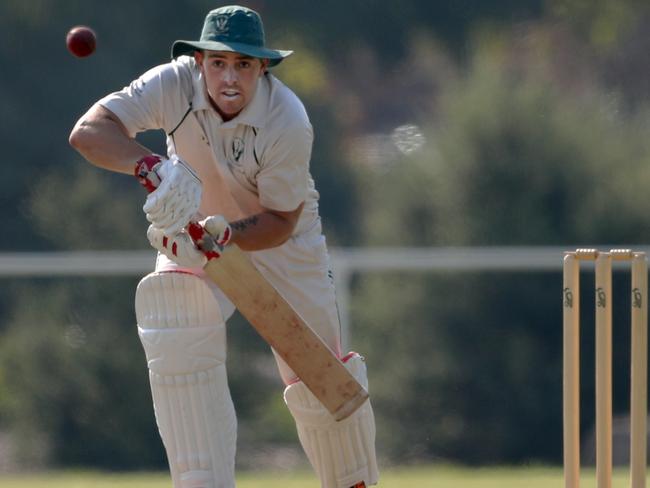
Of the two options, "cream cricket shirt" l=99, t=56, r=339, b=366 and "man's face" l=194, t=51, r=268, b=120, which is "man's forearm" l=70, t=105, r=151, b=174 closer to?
"cream cricket shirt" l=99, t=56, r=339, b=366

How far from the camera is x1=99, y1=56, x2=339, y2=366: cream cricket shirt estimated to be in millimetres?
3738

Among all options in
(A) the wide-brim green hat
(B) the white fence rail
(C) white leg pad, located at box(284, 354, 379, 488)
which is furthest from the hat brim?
(B) the white fence rail

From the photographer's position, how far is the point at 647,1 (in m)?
14.8

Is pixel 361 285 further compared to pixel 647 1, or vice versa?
pixel 647 1

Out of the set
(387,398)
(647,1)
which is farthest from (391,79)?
(387,398)

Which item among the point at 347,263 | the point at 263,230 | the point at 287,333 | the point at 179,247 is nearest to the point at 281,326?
the point at 287,333

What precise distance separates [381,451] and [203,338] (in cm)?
483

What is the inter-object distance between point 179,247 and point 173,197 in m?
0.14

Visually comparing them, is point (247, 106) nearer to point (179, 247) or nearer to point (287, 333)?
point (179, 247)

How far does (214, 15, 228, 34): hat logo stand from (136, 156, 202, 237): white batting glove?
0.37 metres

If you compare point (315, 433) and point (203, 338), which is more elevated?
point (203, 338)

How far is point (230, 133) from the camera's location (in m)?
3.75

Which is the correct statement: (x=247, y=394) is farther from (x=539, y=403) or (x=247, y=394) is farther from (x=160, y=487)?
(x=160, y=487)

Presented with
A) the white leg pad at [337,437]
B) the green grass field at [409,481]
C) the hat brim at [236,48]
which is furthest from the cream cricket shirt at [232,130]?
the green grass field at [409,481]
